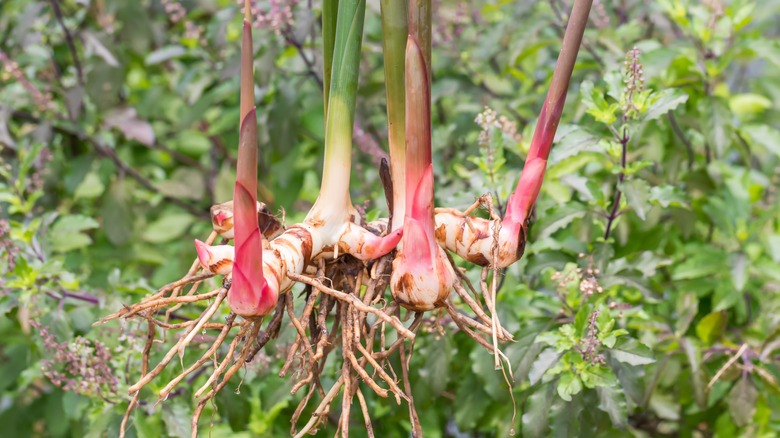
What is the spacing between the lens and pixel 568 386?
911 millimetres

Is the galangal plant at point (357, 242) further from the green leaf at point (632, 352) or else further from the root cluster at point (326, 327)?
the green leaf at point (632, 352)

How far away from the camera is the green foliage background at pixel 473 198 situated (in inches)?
39.2

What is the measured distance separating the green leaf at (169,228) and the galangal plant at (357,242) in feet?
2.79

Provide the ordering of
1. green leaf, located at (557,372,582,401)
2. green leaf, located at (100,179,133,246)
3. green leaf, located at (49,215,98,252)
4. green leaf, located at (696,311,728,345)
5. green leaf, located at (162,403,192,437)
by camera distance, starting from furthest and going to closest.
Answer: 1. green leaf, located at (100,179,133,246)
2. green leaf, located at (49,215,98,252)
3. green leaf, located at (696,311,728,345)
4. green leaf, located at (162,403,192,437)
5. green leaf, located at (557,372,582,401)

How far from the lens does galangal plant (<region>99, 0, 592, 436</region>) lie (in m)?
0.66

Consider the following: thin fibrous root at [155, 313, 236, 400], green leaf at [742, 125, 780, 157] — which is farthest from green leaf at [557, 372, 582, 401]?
green leaf at [742, 125, 780, 157]

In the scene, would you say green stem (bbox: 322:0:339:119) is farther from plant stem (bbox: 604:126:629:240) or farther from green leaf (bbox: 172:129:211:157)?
green leaf (bbox: 172:129:211:157)

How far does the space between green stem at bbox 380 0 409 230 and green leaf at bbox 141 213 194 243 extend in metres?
0.95

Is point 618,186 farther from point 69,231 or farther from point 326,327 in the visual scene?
point 69,231

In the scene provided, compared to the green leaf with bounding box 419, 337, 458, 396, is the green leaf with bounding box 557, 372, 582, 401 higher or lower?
higher

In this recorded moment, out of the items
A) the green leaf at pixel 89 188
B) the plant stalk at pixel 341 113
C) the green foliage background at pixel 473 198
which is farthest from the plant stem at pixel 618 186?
the green leaf at pixel 89 188

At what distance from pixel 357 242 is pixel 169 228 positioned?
964 millimetres

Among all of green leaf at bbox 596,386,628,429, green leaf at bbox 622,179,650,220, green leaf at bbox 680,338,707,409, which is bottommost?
green leaf at bbox 680,338,707,409

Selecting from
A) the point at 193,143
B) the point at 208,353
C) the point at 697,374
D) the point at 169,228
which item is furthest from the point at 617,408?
the point at 193,143
